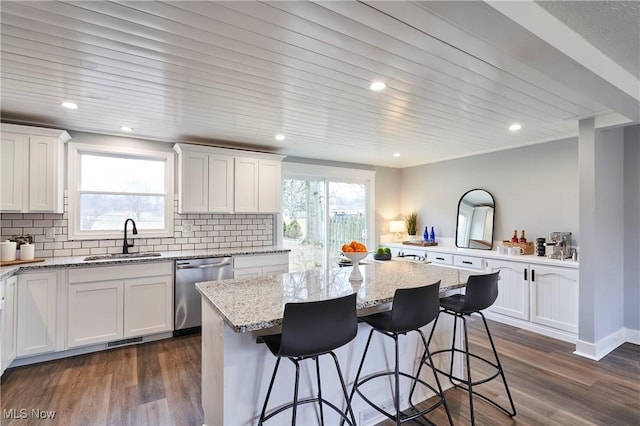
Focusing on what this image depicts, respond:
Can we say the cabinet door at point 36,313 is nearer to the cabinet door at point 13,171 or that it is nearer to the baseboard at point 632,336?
the cabinet door at point 13,171

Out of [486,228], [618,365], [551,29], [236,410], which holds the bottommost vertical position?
[618,365]

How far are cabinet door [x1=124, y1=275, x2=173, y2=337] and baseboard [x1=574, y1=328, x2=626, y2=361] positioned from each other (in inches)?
168

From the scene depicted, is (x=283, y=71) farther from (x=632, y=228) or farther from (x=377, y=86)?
(x=632, y=228)

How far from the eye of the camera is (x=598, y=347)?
3.11 meters

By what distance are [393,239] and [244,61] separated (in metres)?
4.69

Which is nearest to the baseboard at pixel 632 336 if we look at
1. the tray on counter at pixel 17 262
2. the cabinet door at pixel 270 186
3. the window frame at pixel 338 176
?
the window frame at pixel 338 176

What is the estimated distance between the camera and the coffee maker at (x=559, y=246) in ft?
12.2

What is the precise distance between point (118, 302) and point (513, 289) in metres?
4.52

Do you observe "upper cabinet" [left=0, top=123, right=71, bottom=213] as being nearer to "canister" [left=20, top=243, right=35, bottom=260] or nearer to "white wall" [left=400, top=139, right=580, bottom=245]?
"canister" [left=20, top=243, right=35, bottom=260]

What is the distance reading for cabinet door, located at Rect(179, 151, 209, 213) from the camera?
388 cm

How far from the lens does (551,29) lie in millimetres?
1549

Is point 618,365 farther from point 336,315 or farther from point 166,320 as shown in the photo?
point 166,320

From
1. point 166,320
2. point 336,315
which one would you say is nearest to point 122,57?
point 336,315

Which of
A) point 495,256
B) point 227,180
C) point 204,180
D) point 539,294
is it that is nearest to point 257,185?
point 227,180
